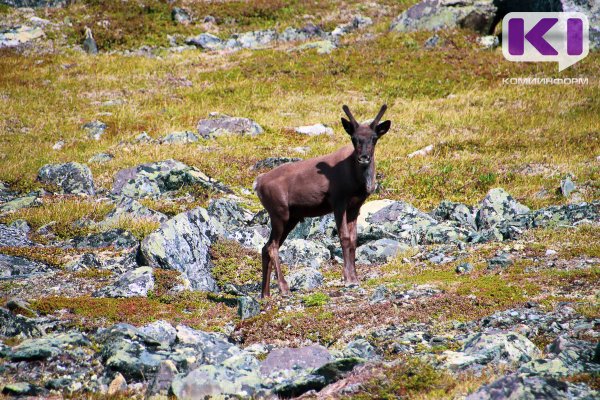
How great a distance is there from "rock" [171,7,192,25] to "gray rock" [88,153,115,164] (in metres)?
24.6

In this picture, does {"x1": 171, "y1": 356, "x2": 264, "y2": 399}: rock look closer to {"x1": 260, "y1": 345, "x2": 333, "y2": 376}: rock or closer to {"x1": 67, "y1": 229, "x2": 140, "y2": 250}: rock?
{"x1": 260, "y1": 345, "x2": 333, "y2": 376}: rock

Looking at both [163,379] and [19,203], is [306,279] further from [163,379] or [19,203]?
[19,203]

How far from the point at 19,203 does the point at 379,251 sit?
13.0m

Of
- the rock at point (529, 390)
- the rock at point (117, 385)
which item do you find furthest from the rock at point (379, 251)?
the rock at point (529, 390)

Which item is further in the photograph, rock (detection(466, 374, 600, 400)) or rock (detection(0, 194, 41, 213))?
rock (detection(0, 194, 41, 213))

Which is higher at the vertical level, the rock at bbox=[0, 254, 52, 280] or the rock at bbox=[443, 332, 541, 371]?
the rock at bbox=[443, 332, 541, 371]

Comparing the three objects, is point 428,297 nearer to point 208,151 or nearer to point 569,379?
point 569,379

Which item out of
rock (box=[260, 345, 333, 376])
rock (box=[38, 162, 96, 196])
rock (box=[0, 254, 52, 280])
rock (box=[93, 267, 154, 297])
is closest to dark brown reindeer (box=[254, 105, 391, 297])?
rock (box=[93, 267, 154, 297])

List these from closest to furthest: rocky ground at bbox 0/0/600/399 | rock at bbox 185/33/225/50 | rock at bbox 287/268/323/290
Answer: rocky ground at bbox 0/0/600/399
rock at bbox 287/268/323/290
rock at bbox 185/33/225/50

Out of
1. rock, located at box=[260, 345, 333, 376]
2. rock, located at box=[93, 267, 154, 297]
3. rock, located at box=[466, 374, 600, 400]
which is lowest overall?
rock, located at box=[93, 267, 154, 297]

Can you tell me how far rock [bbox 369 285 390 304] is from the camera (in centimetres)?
1384

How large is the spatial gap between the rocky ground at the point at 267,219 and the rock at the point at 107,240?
9cm

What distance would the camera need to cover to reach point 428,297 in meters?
13.8

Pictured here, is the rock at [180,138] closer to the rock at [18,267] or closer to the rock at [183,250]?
the rock at [183,250]
